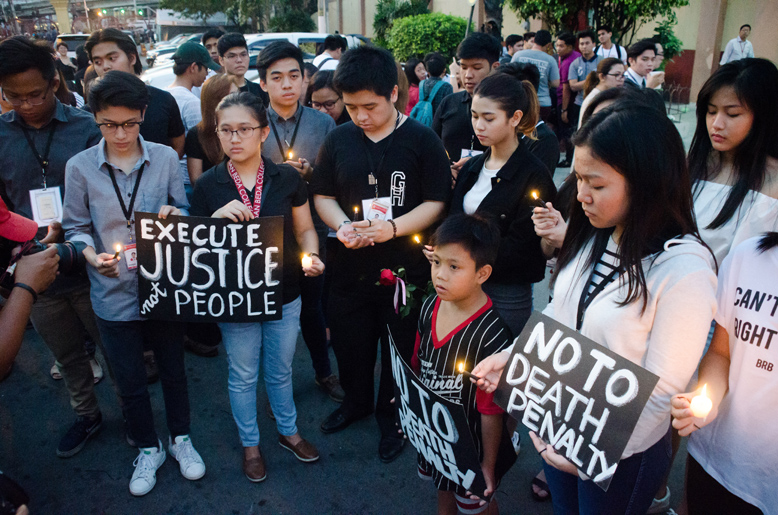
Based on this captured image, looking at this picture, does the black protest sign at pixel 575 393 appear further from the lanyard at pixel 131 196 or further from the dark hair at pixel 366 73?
the lanyard at pixel 131 196

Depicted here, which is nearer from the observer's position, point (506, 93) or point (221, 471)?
point (506, 93)

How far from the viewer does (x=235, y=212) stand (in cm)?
259

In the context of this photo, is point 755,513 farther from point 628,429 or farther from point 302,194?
point 302,194

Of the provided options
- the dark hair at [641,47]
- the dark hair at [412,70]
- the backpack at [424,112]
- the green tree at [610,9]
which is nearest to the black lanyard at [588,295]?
the backpack at [424,112]

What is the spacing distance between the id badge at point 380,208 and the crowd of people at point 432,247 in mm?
12

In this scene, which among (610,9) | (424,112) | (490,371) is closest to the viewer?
(490,371)

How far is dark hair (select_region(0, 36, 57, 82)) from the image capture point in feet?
9.21

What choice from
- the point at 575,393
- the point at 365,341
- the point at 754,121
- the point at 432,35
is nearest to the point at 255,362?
the point at 365,341

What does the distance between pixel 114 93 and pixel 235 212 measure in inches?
32.3

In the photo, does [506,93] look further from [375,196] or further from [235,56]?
[235,56]

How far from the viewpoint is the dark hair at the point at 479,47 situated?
4102 mm

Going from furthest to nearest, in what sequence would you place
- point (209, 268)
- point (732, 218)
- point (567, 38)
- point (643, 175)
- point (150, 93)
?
point (567, 38) < point (150, 93) < point (209, 268) < point (732, 218) < point (643, 175)

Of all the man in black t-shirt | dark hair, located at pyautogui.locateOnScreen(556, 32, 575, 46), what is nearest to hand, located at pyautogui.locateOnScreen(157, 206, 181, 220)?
the man in black t-shirt

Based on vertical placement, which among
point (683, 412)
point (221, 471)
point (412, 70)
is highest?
point (412, 70)
